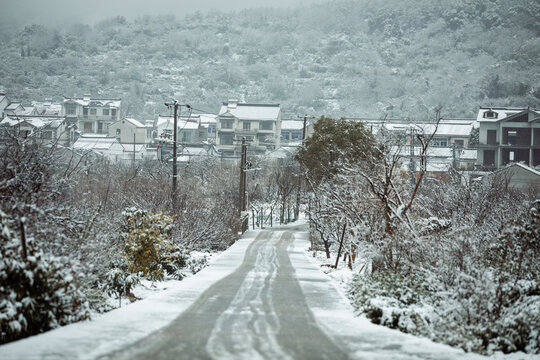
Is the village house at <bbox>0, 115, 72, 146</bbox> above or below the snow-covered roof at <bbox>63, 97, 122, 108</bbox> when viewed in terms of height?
below

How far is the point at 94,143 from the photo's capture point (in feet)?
332

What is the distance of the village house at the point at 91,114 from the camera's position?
4926 inches

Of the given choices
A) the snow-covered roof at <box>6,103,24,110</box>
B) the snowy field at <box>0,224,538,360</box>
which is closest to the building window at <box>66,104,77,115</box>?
the snow-covered roof at <box>6,103,24,110</box>

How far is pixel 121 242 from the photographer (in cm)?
2350

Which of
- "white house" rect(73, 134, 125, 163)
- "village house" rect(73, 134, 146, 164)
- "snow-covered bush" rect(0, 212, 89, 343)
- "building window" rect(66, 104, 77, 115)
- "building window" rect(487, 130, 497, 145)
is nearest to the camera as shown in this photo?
"snow-covered bush" rect(0, 212, 89, 343)

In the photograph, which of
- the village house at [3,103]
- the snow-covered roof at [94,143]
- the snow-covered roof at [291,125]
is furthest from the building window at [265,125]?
the village house at [3,103]

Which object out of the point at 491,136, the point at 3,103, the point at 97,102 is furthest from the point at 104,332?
the point at 97,102

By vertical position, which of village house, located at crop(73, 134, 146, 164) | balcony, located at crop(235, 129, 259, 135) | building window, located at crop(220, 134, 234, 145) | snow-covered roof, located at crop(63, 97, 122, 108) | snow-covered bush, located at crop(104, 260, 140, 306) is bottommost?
snow-covered bush, located at crop(104, 260, 140, 306)

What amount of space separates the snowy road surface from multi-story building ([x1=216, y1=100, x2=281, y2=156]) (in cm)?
9109

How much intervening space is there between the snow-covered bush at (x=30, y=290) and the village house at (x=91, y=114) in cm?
11701

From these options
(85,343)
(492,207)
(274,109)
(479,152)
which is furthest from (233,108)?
(85,343)

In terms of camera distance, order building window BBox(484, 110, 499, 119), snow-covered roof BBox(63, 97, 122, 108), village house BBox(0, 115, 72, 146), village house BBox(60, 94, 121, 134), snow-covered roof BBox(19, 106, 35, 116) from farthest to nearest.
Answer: snow-covered roof BBox(63, 97, 122, 108), village house BBox(60, 94, 121, 134), snow-covered roof BBox(19, 106, 35, 116), building window BBox(484, 110, 499, 119), village house BBox(0, 115, 72, 146)

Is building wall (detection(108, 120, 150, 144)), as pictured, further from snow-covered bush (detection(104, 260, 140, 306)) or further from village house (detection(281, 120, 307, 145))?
snow-covered bush (detection(104, 260, 140, 306))

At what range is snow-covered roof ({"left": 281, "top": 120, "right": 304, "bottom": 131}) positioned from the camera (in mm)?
117875
